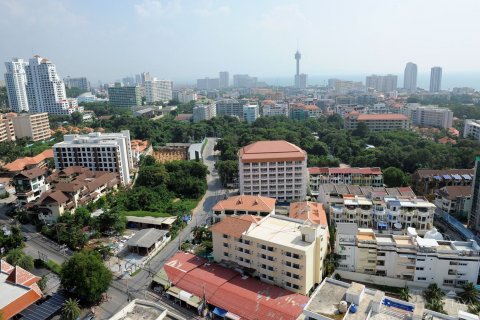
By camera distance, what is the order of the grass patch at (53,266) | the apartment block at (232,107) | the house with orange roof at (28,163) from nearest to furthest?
the grass patch at (53,266)
the house with orange roof at (28,163)
the apartment block at (232,107)

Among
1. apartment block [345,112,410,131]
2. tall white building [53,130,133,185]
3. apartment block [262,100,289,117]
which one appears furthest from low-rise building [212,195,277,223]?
apartment block [262,100,289,117]

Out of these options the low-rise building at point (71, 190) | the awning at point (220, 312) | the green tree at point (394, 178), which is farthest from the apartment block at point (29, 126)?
the green tree at point (394, 178)

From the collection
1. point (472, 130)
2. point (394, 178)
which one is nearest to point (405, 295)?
point (394, 178)

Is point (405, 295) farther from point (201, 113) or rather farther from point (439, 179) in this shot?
point (201, 113)

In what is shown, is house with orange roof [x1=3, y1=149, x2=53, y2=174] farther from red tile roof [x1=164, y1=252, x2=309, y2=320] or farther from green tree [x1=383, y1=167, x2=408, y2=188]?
green tree [x1=383, y1=167, x2=408, y2=188]

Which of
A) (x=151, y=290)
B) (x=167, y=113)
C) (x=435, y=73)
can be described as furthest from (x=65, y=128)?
(x=435, y=73)

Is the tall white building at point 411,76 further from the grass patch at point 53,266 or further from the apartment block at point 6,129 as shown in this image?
the grass patch at point 53,266
